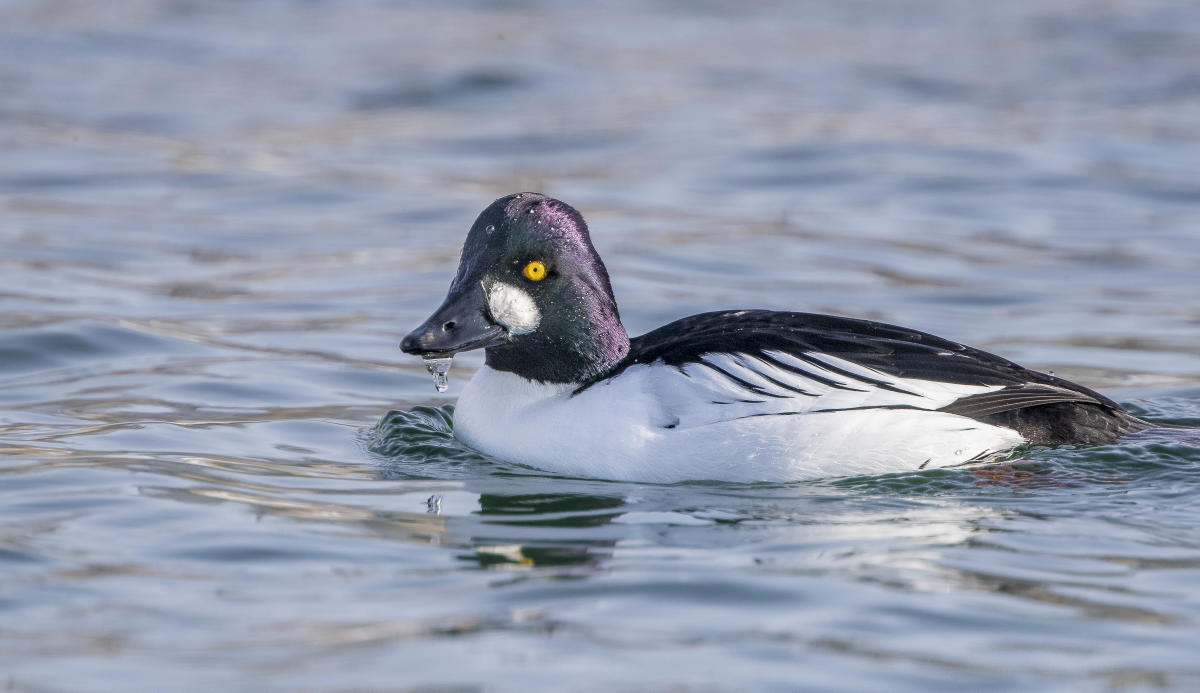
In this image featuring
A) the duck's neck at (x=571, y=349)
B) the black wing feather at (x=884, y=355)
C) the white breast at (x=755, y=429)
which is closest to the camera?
the white breast at (x=755, y=429)

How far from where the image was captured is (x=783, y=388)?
6.33m

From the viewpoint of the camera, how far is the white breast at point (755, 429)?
6.25 meters

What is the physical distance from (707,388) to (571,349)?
645mm

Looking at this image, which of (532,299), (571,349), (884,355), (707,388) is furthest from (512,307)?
(884,355)

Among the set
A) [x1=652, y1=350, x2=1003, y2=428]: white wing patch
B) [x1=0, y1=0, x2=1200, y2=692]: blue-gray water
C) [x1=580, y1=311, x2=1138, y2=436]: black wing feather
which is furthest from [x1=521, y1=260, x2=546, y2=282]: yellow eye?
[x1=0, y1=0, x2=1200, y2=692]: blue-gray water

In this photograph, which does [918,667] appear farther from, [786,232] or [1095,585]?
[786,232]

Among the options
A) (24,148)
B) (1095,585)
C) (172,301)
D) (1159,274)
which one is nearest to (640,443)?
(1095,585)

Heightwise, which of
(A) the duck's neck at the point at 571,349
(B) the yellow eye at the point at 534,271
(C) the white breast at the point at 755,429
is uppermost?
(B) the yellow eye at the point at 534,271

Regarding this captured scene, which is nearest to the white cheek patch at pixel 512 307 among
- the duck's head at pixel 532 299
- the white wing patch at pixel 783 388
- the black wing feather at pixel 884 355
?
the duck's head at pixel 532 299

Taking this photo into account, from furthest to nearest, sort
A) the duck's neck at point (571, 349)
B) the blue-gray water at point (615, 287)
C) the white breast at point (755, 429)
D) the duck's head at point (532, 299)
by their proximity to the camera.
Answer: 1. the duck's neck at point (571, 349)
2. the duck's head at point (532, 299)
3. the white breast at point (755, 429)
4. the blue-gray water at point (615, 287)

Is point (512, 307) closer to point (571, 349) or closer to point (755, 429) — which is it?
point (571, 349)

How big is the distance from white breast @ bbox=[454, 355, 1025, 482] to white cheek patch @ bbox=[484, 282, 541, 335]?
17.0 inches

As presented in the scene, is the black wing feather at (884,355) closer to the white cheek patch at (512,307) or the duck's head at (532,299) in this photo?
the duck's head at (532,299)

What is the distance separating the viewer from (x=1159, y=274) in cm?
1113
